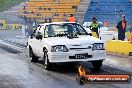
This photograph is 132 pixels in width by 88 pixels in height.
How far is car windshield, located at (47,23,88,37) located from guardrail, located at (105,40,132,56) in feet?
17.6

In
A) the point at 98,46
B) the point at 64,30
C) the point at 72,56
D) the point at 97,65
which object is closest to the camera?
the point at 72,56

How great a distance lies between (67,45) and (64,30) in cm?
170

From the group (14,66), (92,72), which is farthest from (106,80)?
(14,66)

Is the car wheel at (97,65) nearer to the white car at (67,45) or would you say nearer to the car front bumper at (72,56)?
the white car at (67,45)

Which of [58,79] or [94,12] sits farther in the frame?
[94,12]

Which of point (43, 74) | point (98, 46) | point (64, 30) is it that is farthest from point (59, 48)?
point (64, 30)

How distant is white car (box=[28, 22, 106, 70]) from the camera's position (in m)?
13.2

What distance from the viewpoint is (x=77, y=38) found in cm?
1392

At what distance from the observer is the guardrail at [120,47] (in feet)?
65.2

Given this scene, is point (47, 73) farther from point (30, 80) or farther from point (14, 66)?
point (14, 66)

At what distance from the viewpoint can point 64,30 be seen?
14844 millimetres

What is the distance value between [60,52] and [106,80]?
6.17 meters

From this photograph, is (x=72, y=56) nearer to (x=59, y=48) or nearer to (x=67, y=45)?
(x=67, y=45)

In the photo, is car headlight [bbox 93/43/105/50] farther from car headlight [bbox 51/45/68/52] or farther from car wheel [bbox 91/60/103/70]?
car headlight [bbox 51/45/68/52]
